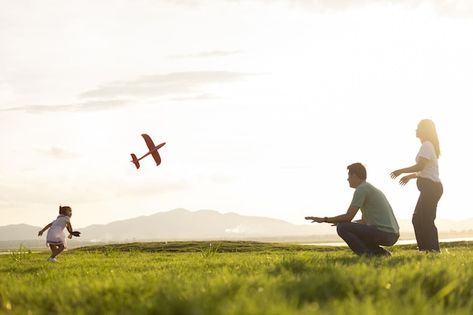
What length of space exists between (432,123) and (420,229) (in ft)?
7.21

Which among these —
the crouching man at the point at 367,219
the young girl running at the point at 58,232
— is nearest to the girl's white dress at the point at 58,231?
the young girl running at the point at 58,232

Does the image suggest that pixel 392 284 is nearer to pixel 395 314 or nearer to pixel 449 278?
pixel 449 278

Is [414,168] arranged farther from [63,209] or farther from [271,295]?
[63,209]

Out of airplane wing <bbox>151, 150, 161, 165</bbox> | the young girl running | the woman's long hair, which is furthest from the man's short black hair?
airplane wing <bbox>151, 150, 161, 165</bbox>

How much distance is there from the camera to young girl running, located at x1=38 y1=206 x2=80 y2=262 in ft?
59.2

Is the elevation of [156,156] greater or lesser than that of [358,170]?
greater

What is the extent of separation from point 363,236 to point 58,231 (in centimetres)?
1031

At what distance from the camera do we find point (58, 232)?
18.2 meters

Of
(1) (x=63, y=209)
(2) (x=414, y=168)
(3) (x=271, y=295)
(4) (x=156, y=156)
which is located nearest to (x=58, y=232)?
(1) (x=63, y=209)

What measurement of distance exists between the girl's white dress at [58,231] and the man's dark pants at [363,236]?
9815mm

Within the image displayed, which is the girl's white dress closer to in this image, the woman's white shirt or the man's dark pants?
the man's dark pants

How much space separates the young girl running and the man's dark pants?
9195 mm

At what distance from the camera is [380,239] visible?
11383 millimetres

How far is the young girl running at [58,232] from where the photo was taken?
18047mm
